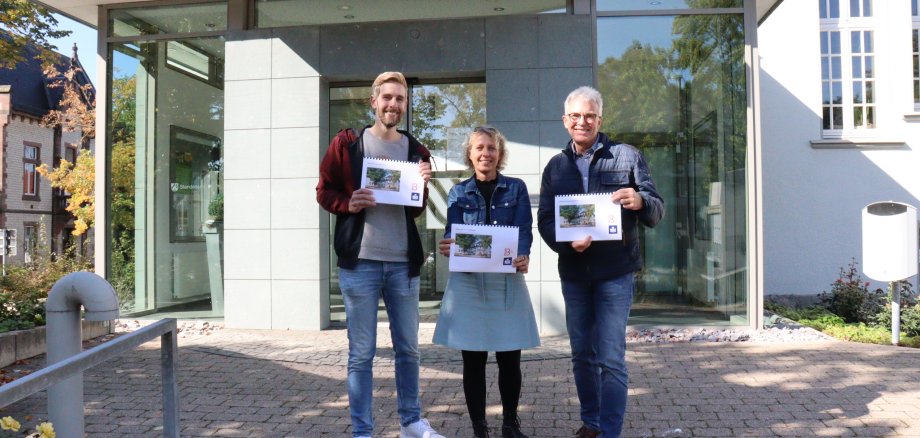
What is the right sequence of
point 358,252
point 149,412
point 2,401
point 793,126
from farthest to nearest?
point 793,126 → point 149,412 → point 358,252 → point 2,401

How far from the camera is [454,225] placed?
4047 mm

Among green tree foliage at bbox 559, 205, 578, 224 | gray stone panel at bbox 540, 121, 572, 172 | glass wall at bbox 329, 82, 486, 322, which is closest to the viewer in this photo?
green tree foliage at bbox 559, 205, 578, 224

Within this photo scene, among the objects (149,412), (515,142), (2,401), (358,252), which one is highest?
(515,142)

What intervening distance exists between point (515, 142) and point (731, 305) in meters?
3.09

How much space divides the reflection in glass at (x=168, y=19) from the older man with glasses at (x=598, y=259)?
6.05 m

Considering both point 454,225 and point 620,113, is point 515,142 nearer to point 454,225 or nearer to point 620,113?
point 620,113

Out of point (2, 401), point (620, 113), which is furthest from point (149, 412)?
point (620, 113)

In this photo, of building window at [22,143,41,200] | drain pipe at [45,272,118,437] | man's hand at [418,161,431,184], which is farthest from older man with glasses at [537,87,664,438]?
building window at [22,143,41,200]

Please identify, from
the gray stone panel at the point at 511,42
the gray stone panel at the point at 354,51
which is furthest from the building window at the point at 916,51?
the gray stone panel at the point at 354,51

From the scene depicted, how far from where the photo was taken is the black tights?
4051mm

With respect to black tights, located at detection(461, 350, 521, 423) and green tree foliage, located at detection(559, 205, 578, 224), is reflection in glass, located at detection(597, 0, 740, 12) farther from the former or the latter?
black tights, located at detection(461, 350, 521, 423)

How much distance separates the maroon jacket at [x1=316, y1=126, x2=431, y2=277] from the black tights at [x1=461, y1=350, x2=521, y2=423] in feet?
1.98

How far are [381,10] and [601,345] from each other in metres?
5.59

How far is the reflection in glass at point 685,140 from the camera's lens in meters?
8.14
